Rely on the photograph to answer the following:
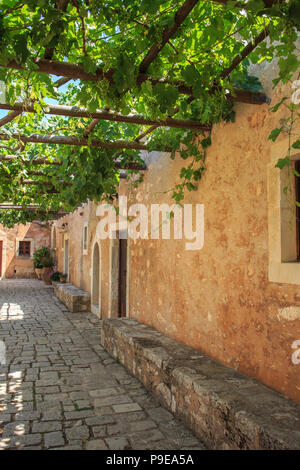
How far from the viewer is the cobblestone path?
119 inches

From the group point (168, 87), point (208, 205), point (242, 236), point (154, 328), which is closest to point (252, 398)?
point (242, 236)

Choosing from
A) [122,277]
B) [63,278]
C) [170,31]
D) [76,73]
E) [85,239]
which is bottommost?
[63,278]

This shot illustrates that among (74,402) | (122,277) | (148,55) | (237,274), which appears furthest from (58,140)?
(122,277)

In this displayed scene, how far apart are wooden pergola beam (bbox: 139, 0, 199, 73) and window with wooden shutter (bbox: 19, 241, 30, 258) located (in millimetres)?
20391

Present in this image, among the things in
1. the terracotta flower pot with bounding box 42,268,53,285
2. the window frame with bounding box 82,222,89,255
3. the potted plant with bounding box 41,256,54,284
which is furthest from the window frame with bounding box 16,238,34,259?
the window frame with bounding box 82,222,89,255

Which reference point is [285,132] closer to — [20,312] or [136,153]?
[136,153]

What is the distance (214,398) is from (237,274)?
1077 millimetres

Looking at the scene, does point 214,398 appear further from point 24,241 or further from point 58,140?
point 24,241

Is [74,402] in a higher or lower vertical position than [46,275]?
lower

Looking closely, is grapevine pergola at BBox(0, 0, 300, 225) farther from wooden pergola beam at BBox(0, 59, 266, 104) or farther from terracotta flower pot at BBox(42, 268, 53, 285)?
terracotta flower pot at BBox(42, 268, 53, 285)

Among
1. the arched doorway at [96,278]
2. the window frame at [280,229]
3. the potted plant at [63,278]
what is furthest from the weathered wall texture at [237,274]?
the potted plant at [63,278]

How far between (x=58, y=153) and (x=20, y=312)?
5.67 m

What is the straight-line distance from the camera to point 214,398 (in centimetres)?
278

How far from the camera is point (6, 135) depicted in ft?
14.2
